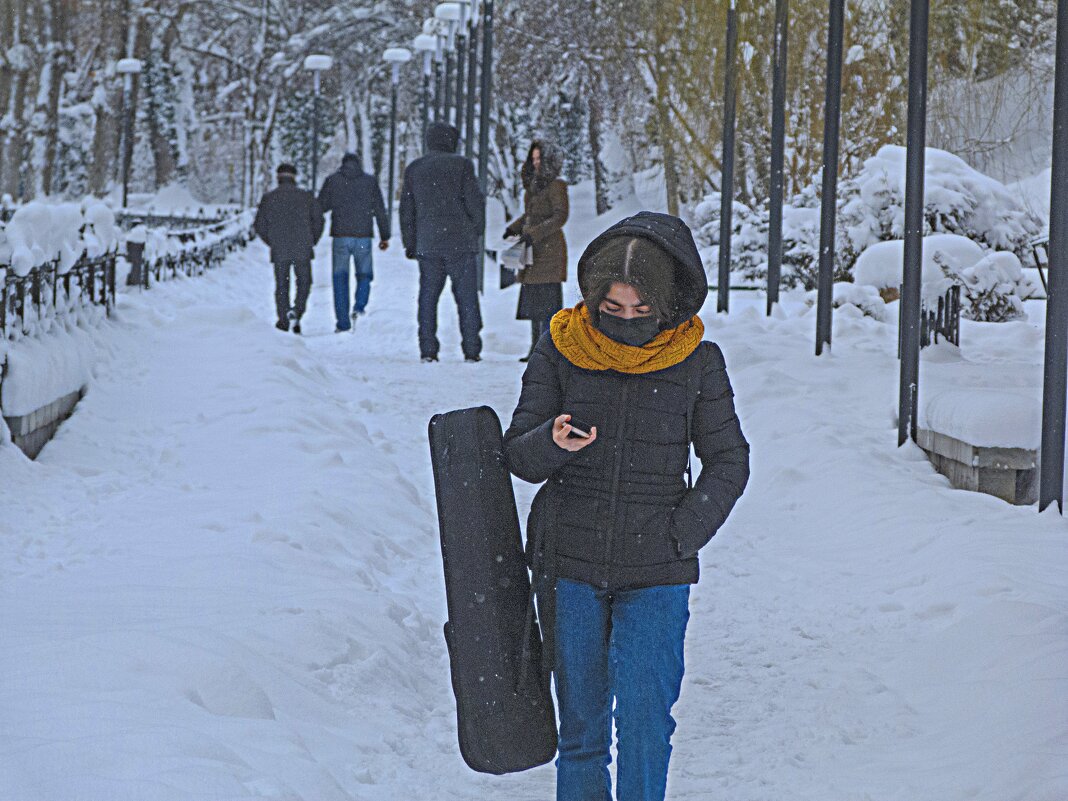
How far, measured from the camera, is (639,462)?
11.8 ft

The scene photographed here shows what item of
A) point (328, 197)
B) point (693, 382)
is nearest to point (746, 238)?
point (328, 197)

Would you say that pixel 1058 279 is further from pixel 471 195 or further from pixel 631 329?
pixel 471 195

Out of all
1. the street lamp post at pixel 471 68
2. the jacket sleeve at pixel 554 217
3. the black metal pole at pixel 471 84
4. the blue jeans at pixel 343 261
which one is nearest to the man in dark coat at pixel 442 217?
the jacket sleeve at pixel 554 217

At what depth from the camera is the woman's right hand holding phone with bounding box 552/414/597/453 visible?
3439 mm

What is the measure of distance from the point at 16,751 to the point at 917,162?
6920 millimetres

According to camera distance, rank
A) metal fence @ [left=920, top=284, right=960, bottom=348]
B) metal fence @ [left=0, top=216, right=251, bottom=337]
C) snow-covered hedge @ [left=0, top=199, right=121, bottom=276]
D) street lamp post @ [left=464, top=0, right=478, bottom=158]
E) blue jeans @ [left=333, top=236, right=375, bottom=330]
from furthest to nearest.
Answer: street lamp post @ [left=464, top=0, right=478, bottom=158]
blue jeans @ [left=333, top=236, right=375, bottom=330]
metal fence @ [left=920, top=284, right=960, bottom=348]
snow-covered hedge @ [left=0, top=199, right=121, bottom=276]
metal fence @ [left=0, top=216, right=251, bottom=337]

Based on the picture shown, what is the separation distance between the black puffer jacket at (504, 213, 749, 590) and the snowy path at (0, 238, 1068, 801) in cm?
103

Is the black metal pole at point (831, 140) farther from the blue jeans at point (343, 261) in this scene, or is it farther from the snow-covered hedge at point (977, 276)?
the blue jeans at point (343, 261)

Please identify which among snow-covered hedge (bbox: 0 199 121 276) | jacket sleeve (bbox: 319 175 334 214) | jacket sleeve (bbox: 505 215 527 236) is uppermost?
jacket sleeve (bbox: 319 175 334 214)

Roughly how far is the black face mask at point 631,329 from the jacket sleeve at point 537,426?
8.0 inches

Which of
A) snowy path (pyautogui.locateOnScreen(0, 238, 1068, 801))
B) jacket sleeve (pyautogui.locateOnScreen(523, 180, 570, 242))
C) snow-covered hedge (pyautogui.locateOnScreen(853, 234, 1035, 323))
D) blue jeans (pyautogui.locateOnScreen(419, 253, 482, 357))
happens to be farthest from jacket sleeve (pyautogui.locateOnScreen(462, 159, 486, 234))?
snow-covered hedge (pyautogui.locateOnScreen(853, 234, 1035, 323))

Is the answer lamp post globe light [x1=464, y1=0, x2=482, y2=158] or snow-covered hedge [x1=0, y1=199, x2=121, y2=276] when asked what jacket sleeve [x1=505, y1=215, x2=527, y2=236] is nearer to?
snow-covered hedge [x1=0, y1=199, x2=121, y2=276]

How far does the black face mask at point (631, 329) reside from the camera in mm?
3529

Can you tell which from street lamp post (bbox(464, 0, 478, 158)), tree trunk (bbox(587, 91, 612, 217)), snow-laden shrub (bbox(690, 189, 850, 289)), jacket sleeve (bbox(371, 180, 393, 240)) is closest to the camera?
jacket sleeve (bbox(371, 180, 393, 240))
